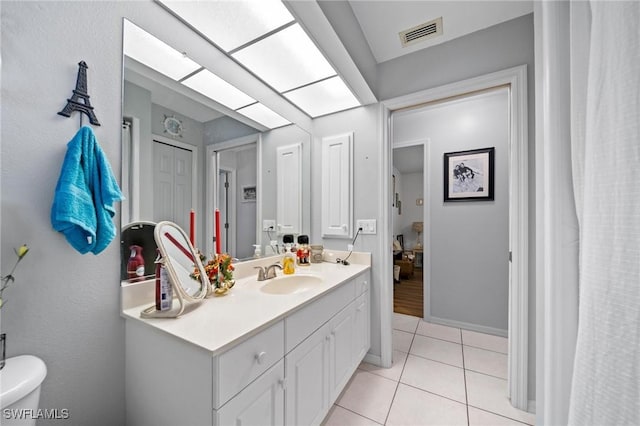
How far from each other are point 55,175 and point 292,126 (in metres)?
1.50

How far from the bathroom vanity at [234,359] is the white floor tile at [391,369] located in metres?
0.66

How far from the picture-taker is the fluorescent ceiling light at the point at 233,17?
3.63ft

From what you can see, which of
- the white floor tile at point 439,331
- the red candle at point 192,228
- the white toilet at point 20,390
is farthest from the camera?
the white floor tile at point 439,331

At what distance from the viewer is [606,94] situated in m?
0.27

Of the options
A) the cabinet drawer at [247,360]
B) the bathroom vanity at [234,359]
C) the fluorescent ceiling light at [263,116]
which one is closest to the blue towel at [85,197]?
the bathroom vanity at [234,359]

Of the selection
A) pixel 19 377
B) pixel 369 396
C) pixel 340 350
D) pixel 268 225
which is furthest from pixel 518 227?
pixel 19 377

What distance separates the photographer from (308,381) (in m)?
1.12

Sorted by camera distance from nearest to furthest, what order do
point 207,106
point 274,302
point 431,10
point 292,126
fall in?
point 274,302, point 207,106, point 431,10, point 292,126

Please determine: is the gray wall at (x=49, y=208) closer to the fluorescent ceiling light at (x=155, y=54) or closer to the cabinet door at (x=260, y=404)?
the fluorescent ceiling light at (x=155, y=54)

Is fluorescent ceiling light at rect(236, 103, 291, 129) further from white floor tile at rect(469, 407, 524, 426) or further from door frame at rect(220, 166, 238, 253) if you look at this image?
white floor tile at rect(469, 407, 524, 426)

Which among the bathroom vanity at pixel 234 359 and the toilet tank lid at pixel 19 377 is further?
the bathroom vanity at pixel 234 359

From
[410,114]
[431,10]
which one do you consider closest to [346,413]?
[431,10]

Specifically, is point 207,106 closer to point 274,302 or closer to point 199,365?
point 274,302

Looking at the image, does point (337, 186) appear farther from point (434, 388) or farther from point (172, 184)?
point (434, 388)
